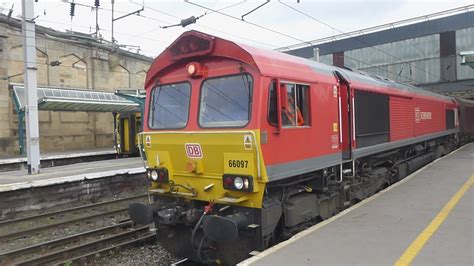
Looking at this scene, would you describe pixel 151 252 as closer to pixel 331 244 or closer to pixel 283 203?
pixel 283 203

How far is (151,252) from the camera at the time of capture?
7.82 meters

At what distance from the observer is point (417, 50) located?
37.8 m

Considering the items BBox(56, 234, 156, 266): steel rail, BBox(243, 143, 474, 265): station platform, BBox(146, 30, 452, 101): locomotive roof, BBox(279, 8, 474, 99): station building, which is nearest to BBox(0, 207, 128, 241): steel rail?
BBox(56, 234, 156, 266): steel rail

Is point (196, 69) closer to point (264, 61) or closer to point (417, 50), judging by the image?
point (264, 61)

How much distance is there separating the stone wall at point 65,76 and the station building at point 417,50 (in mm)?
13511

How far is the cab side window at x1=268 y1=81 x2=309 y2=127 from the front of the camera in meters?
5.61

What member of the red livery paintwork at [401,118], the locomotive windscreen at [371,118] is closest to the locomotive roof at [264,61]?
the locomotive windscreen at [371,118]

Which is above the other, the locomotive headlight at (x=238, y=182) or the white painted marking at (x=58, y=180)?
the locomotive headlight at (x=238, y=182)

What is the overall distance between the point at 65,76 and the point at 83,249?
2337 centimetres

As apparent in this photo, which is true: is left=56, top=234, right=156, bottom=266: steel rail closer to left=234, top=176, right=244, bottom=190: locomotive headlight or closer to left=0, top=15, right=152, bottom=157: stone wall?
left=234, top=176, right=244, bottom=190: locomotive headlight

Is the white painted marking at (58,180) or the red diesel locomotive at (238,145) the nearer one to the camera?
the red diesel locomotive at (238,145)

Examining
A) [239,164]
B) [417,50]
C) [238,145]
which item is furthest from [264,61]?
[417,50]

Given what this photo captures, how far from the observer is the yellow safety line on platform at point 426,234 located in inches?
195

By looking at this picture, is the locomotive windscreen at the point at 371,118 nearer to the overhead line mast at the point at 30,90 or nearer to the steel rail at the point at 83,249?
the steel rail at the point at 83,249
